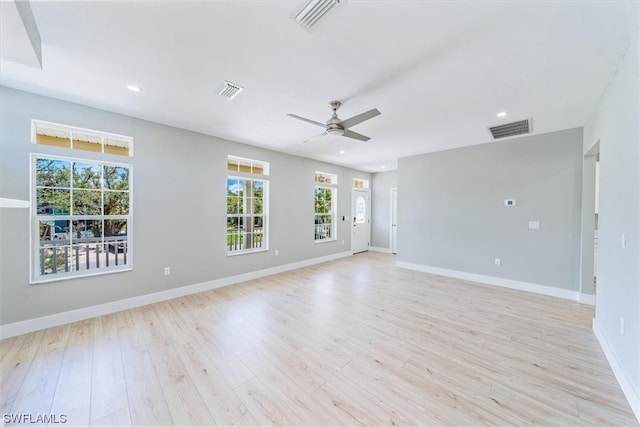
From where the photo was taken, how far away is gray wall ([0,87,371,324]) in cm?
268

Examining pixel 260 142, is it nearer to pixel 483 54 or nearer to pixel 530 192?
pixel 483 54

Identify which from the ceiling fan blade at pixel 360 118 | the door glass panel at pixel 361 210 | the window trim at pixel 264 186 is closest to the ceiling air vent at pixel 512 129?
the ceiling fan blade at pixel 360 118

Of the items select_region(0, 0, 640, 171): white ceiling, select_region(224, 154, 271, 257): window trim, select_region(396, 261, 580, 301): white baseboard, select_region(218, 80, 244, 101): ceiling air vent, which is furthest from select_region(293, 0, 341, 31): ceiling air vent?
select_region(396, 261, 580, 301): white baseboard

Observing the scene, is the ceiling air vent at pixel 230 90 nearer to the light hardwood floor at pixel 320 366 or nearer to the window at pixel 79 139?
the window at pixel 79 139

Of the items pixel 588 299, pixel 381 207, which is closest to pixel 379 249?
pixel 381 207

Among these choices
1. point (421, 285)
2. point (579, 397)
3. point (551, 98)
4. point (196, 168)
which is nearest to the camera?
point (579, 397)

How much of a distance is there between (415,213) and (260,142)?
3.80 meters

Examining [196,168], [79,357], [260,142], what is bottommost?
[79,357]

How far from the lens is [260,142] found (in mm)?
4664

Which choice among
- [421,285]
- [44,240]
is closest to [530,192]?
[421,285]

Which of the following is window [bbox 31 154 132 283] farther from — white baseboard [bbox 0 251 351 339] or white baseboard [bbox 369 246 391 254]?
white baseboard [bbox 369 246 391 254]

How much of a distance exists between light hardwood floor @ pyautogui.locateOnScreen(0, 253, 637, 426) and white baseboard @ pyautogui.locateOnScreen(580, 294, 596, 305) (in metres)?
0.26

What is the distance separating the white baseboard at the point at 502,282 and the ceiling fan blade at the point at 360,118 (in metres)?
4.03

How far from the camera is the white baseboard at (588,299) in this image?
3.60 m
